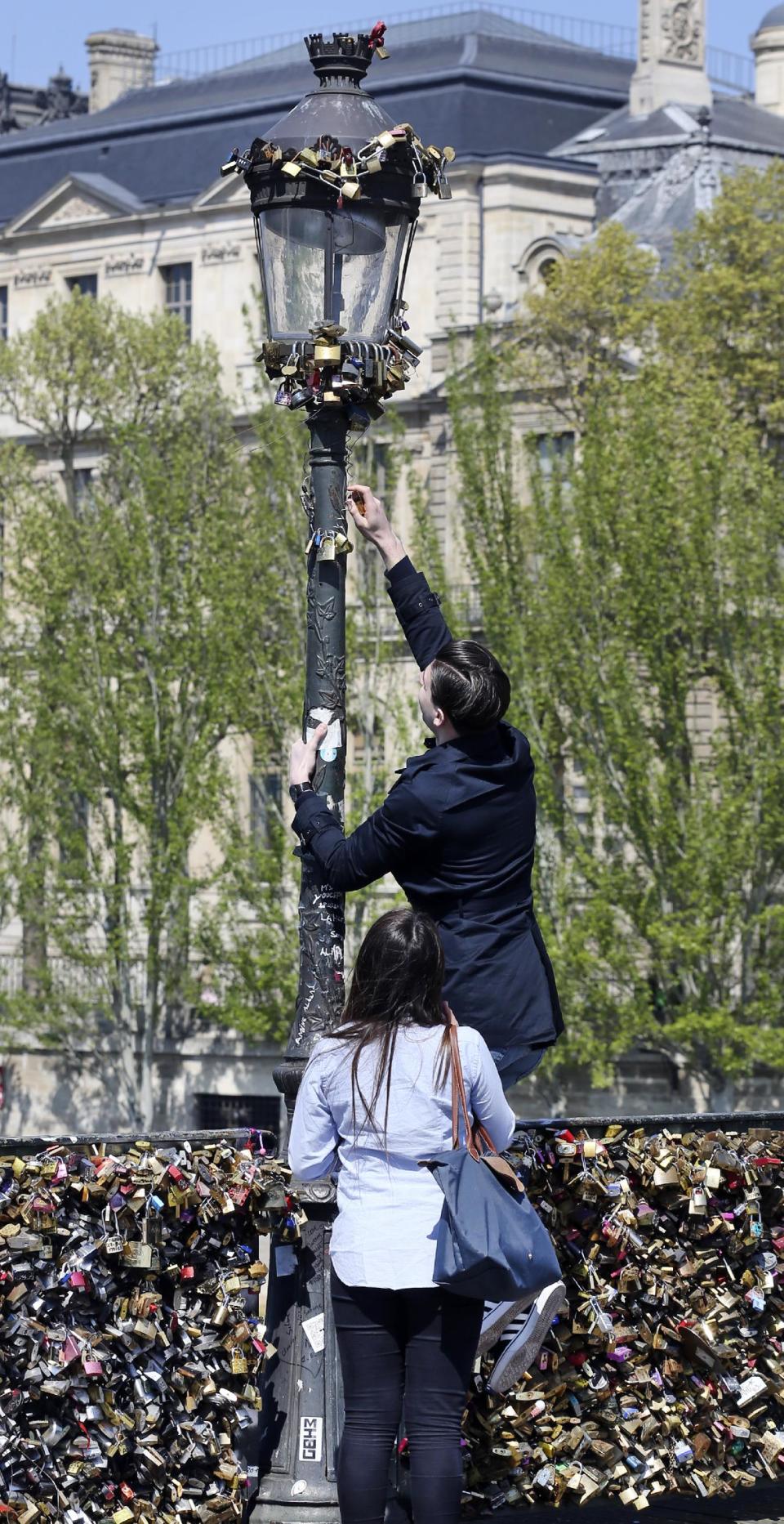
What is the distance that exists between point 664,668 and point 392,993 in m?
27.7

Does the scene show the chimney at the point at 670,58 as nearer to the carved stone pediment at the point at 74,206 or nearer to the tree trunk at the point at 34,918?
the carved stone pediment at the point at 74,206

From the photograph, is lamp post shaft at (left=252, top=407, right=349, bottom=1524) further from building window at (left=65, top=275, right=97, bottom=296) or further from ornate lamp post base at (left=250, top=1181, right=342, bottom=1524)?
building window at (left=65, top=275, right=97, bottom=296)

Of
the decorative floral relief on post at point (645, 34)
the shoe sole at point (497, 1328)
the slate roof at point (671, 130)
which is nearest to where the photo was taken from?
the shoe sole at point (497, 1328)

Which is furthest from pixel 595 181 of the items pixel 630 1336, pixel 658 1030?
pixel 630 1336

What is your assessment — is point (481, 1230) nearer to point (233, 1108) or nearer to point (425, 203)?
point (233, 1108)

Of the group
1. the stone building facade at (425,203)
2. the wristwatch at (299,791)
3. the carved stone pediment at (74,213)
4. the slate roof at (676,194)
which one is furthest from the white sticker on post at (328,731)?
the carved stone pediment at (74,213)

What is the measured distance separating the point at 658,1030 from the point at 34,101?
40.7m

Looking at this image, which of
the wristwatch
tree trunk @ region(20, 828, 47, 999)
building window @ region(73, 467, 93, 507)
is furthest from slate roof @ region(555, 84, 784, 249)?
the wristwatch

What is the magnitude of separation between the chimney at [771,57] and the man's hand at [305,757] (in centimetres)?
4509

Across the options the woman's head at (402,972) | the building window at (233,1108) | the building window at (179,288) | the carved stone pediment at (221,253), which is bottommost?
A: the building window at (233,1108)

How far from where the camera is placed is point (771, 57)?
51.2m

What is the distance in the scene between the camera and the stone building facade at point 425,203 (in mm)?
42500

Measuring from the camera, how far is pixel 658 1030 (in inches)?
1303

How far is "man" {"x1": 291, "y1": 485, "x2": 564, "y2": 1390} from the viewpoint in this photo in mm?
7094
